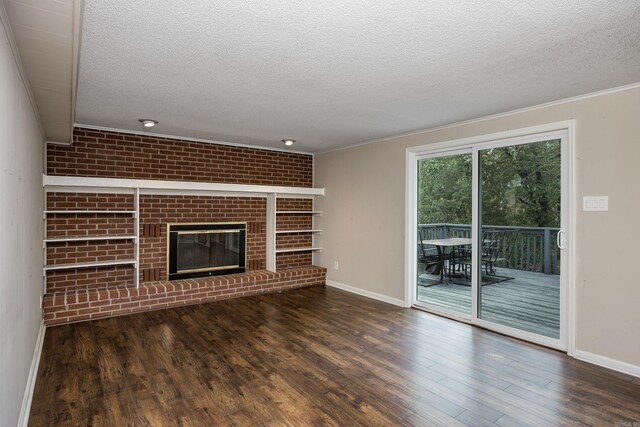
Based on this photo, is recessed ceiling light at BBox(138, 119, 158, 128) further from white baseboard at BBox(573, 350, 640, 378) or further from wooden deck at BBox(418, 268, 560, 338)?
white baseboard at BBox(573, 350, 640, 378)

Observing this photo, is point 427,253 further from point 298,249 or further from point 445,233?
point 298,249

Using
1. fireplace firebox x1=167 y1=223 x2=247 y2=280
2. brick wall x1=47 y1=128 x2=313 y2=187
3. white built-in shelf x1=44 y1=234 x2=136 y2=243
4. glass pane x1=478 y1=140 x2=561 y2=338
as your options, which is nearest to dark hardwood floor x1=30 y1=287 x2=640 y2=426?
glass pane x1=478 y1=140 x2=561 y2=338

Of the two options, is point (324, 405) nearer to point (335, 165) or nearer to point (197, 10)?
point (197, 10)

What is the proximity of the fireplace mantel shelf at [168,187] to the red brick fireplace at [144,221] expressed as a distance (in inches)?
3.2

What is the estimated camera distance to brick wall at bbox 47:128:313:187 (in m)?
4.49

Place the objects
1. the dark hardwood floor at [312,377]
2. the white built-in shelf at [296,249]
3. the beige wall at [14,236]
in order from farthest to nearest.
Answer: the white built-in shelf at [296,249], the dark hardwood floor at [312,377], the beige wall at [14,236]

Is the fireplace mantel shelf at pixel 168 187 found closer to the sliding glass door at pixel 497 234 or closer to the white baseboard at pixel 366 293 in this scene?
the white baseboard at pixel 366 293

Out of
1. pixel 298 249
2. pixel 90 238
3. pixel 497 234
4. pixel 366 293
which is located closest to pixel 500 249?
pixel 497 234

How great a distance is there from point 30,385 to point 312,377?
1.97 meters

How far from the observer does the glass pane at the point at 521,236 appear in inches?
139

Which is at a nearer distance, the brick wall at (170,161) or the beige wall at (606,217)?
the beige wall at (606,217)

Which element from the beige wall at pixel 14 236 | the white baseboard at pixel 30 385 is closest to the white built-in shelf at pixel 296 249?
the white baseboard at pixel 30 385

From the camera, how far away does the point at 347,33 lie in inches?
80.5

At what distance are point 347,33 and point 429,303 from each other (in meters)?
3.68
